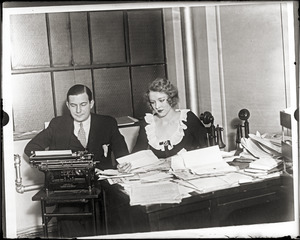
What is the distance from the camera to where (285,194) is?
1.80 meters

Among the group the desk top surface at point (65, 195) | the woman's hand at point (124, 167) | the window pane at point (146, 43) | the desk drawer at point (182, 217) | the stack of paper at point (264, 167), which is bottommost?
the desk drawer at point (182, 217)

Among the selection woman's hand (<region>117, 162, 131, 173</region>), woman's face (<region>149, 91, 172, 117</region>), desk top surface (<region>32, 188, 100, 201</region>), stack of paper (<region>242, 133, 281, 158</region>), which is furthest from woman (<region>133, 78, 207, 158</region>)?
desk top surface (<region>32, 188, 100, 201</region>)

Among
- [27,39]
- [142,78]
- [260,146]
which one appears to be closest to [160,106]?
[142,78]

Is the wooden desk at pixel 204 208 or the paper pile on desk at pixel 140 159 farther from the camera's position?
the paper pile on desk at pixel 140 159

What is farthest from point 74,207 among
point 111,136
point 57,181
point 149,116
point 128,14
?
point 128,14

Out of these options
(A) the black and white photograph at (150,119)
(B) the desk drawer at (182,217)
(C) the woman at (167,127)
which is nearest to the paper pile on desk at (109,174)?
(A) the black and white photograph at (150,119)

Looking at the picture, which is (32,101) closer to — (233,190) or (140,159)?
(140,159)

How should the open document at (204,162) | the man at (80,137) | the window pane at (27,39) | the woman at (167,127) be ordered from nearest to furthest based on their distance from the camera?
the window pane at (27,39) < the man at (80,137) < the open document at (204,162) < the woman at (167,127)

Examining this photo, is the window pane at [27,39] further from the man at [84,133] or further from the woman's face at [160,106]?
the woman's face at [160,106]

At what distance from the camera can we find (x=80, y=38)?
1.80 metres

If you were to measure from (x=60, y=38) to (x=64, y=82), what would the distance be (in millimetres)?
179

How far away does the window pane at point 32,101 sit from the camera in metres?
1.69

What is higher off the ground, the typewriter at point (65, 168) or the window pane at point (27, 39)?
the window pane at point (27, 39)

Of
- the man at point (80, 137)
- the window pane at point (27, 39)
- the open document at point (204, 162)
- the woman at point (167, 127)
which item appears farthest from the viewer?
the woman at point (167, 127)
